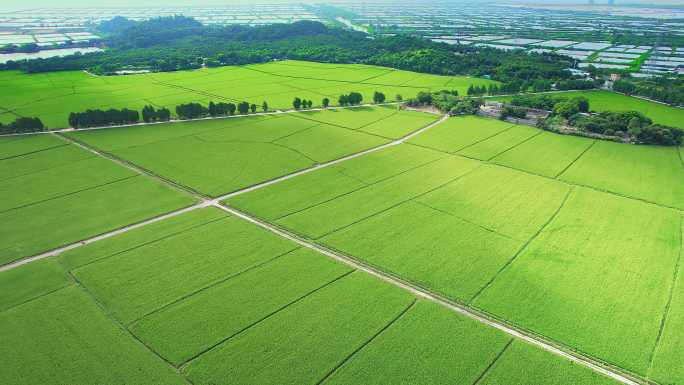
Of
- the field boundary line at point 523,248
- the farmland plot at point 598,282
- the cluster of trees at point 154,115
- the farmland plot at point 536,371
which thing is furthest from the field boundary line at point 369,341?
the cluster of trees at point 154,115

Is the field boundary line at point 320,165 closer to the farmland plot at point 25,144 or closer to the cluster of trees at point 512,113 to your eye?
the cluster of trees at point 512,113

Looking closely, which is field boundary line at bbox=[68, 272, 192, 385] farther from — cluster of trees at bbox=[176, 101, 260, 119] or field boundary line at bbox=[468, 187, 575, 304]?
cluster of trees at bbox=[176, 101, 260, 119]

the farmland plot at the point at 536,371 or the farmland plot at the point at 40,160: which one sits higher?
the farmland plot at the point at 40,160

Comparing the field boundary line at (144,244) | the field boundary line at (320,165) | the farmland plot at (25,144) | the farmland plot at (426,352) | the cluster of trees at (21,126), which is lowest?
the farmland plot at (426,352)

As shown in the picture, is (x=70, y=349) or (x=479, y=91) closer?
(x=70, y=349)

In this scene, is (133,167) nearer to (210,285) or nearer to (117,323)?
(210,285)

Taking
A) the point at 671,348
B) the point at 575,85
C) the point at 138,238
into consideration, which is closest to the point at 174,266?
the point at 138,238

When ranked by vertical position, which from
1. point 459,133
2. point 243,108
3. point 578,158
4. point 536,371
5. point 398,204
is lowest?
point 536,371
